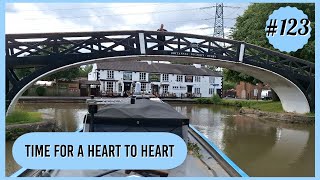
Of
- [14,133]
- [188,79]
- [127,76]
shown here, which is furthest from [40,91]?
Result: [14,133]

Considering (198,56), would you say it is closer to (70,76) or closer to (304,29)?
(304,29)

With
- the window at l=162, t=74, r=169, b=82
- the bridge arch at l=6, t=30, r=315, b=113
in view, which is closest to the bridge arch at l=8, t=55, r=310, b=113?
the bridge arch at l=6, t=30, r=315, b=113

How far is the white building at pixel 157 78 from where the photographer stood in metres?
27.5

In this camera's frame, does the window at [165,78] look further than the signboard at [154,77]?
Yes

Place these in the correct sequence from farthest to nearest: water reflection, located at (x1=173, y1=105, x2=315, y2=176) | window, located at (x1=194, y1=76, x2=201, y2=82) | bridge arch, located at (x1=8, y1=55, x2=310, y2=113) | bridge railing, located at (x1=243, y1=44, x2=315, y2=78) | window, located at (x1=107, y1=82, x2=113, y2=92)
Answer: window, located at (x1=194, y1=76, x2=201, y2=82) → window, located at (x1=107, y1=82, x2=113, y2=92) → bridge railing, located at (x1=243, y1=44, x2=315, y2=78) → bridge arch, located at (x1=8, y1=55, x2=310, y2=113) → water reflection, located at (x1=173, y1=105, x2=315, y2=176)

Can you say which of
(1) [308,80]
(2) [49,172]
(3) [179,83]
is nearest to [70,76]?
(3) [179,83]

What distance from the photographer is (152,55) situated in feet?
29.2

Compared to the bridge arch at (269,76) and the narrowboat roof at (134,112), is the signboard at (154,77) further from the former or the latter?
the narrowboat roof at (134,112)

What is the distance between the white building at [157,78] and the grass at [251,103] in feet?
17.7

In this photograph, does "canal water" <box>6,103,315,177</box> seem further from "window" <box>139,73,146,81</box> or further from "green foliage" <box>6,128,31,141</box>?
"window" <box>139,73,146,81</box>

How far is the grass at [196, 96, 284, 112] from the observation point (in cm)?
1457

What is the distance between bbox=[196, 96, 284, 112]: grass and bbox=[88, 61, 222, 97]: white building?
17.7 ft

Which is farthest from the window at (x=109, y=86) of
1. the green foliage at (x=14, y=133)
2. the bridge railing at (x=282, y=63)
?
the green foliage at (x=14, y=133)

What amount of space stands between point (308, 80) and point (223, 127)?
3801 millimetres
